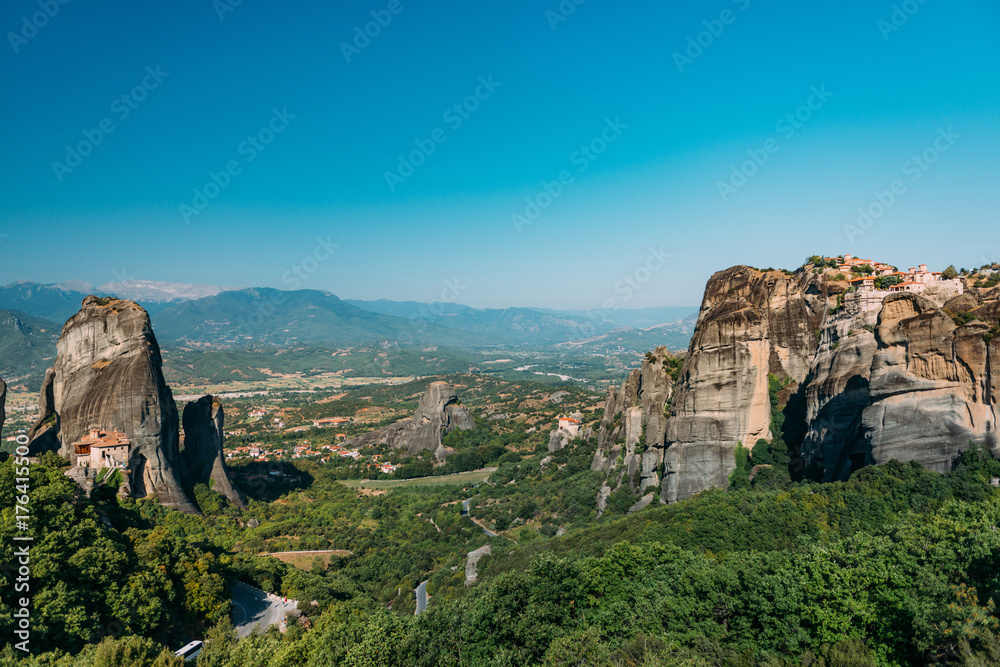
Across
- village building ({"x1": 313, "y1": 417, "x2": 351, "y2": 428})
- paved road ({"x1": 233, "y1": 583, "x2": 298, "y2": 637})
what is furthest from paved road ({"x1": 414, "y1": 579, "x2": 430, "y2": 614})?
village building ({"x1": 313, "y1": 417, "x2": 351, "y2": 428})

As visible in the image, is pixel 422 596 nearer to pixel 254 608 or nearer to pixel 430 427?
pixel 254 608

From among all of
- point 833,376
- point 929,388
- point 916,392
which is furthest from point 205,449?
point 929,388

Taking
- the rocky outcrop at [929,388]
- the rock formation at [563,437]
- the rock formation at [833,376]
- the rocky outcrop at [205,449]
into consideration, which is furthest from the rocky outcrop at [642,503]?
the rocky outcrop at [205,449]

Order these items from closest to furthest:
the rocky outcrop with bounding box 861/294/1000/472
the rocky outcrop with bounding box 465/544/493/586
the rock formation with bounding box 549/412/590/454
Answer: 1. the rocky outcrop with bounding box 861/294/1000/472
2. the rocky outcrop with bounding box 465/544/493/586
3. the rock formation with bounding box 549/412/590/454

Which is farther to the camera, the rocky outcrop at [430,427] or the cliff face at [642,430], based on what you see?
the rocky outcrop at [430,427]

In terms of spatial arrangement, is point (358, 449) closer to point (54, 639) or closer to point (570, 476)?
point (570, 476)
